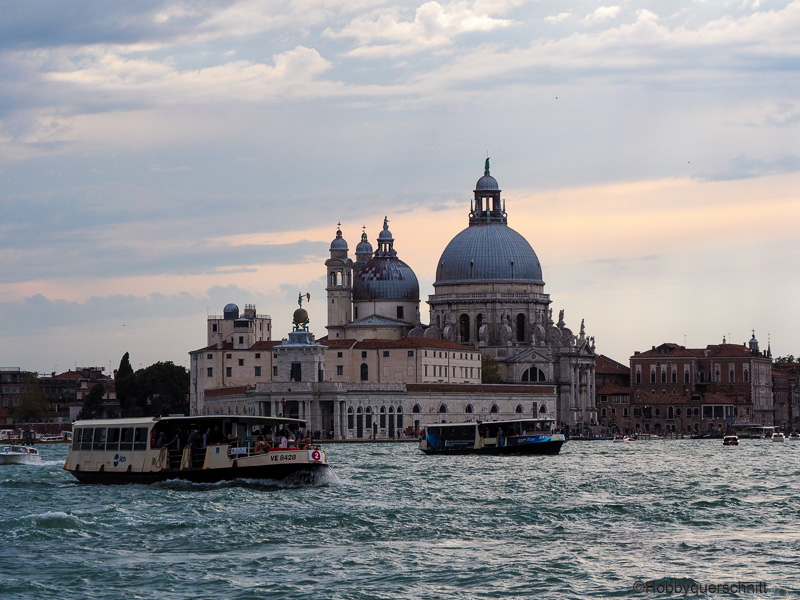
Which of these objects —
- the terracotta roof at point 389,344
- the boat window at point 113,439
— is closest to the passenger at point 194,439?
the boat window at point 113,439

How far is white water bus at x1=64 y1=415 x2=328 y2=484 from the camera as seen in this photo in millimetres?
45906

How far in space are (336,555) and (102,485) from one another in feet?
60.1

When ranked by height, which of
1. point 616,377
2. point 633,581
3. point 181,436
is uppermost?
point 616,377

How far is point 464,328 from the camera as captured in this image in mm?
140500

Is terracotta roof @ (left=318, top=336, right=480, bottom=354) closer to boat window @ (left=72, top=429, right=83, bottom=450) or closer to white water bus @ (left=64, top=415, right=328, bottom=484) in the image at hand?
boat window @ (left=72, top=429, right=83, bottom=450)

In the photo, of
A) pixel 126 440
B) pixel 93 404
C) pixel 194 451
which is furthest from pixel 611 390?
pixel 194 451

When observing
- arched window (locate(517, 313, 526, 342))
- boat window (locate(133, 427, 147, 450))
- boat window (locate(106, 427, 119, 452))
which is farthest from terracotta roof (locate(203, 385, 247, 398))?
boat window (locate(133, 427, 147, 450))

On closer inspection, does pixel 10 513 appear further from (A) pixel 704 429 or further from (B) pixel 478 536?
(A) pixel 704 429

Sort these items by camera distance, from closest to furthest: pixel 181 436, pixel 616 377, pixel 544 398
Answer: pixel 181 436 → pixel 544 398 → pixel 616 377

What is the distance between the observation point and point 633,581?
92.2 ft

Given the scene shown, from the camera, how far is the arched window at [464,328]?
14038cm

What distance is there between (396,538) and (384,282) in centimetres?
10717

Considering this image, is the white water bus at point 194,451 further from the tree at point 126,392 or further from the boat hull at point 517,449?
the tree at point 126,392

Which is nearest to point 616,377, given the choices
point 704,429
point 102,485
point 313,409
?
point 704,429
